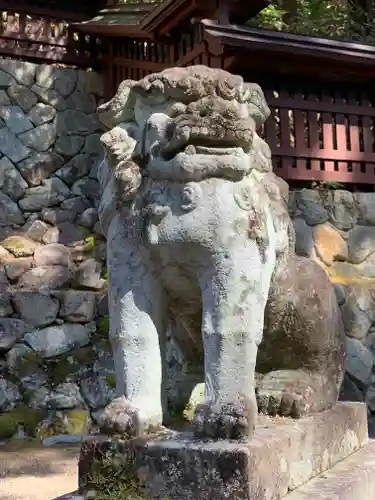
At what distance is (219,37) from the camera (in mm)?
5066

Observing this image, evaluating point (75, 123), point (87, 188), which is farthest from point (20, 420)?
point (75, 123)

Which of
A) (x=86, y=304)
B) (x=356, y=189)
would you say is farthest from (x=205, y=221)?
(x=356, y=189)

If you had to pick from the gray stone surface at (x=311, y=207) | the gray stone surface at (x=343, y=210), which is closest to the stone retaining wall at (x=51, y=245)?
the gray stone surface at (x=311, y=207)

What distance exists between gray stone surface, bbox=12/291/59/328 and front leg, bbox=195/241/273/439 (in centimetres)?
429

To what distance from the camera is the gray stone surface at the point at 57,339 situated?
576cm

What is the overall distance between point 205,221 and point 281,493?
0.78 meters

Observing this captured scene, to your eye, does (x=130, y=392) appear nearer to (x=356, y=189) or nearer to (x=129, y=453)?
(x=129, y=453)

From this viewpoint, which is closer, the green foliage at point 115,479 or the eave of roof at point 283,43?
the green foliage at point 115,479

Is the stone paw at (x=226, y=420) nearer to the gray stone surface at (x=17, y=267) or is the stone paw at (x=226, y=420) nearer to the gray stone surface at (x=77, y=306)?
the gray stone surface at (x=77, y=306)

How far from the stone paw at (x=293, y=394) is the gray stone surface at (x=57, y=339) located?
3.88 metres

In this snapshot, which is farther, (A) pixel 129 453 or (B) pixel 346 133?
(B) pixel 346 133

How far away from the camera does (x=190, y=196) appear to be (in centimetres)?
180

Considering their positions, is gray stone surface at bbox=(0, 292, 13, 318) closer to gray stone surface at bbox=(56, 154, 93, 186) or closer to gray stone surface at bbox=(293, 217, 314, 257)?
gray stone surface at bbox=(56, 154, 93, 186)

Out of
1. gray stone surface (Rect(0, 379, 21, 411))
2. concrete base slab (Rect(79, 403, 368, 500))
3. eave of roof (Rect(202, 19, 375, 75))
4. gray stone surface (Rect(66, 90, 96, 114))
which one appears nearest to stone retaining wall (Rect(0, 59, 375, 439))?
gray stone surface (Rect(0, 379, 21, 411))
